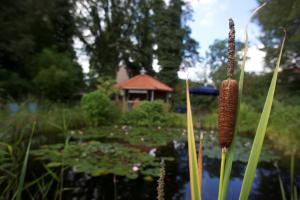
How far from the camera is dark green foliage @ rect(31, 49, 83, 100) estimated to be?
1096cm

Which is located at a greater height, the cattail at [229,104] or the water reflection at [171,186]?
the cattail at [229,104]

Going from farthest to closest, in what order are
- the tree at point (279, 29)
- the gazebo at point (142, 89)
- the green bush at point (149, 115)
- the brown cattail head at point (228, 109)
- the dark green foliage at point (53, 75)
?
the gazebo at point (142, 89)
the dark green foliage at point (53, 75)
the green bush at point (149, 115)
the tree at point (279, 29)
the brown cattail head at point (228, 109)

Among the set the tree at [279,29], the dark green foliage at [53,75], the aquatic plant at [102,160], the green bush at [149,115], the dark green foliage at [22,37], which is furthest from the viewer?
the dark green foliage at [53,75]

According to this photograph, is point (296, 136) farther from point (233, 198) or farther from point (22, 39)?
point (22, 39)

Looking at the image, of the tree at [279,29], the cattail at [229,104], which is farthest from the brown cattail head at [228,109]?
the tree at [279,29]

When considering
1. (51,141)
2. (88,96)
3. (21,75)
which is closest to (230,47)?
(51,141)

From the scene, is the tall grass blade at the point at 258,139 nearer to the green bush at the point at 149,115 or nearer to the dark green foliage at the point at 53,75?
the green bush at the point at 149,115

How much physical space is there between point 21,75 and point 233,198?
11368 mm

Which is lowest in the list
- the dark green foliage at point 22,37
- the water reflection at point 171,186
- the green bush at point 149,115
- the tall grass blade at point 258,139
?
the water reflection at point 171,186

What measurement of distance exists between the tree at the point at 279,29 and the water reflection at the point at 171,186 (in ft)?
6.21

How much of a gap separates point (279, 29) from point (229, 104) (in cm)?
364

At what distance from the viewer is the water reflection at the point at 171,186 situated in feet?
11.0

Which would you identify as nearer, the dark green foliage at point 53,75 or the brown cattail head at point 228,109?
the brown cattail head at point 228,109

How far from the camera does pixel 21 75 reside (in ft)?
39.2
